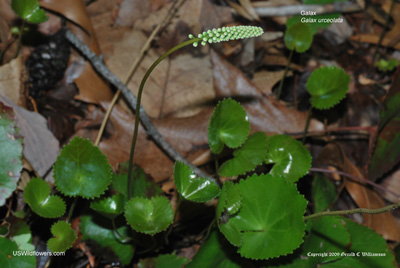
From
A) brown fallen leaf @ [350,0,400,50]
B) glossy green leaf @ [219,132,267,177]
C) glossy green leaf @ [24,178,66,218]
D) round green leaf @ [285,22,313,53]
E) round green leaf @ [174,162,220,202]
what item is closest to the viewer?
round green leaf @ [174,162,220,202]

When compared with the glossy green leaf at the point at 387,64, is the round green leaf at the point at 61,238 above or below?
above

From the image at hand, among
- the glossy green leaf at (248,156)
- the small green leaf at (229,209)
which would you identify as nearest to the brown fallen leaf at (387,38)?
the glossy green leaf at (248,156)

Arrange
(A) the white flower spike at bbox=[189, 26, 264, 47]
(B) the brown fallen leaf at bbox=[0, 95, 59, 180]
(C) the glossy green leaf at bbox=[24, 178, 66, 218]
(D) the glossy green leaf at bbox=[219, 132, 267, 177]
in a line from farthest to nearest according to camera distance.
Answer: (B) the brown fallen leaf at bbox=[0, 95, 59, 180]
(D) the glossy green leaf at bbox=[219, 132, 267, 177]
(C) the glossy green leaf at bbox=[24, 178, 66, 218]
(A) the white flower spike at bbox=[189, 26, 264, 47]

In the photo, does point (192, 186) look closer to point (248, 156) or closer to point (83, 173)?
point (248, 156)

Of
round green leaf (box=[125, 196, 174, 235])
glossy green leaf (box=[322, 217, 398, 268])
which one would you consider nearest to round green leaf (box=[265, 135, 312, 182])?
glossy green leaf (box=[322, 217, 398, 268])

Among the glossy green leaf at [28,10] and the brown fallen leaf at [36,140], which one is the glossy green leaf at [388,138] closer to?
the brown fallen leaf at [36,140]

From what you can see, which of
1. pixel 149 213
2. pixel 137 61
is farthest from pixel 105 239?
pixel 137 61

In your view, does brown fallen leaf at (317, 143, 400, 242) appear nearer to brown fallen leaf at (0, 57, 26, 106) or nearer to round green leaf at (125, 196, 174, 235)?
round green leaf at (125, 196, 174, 235)
